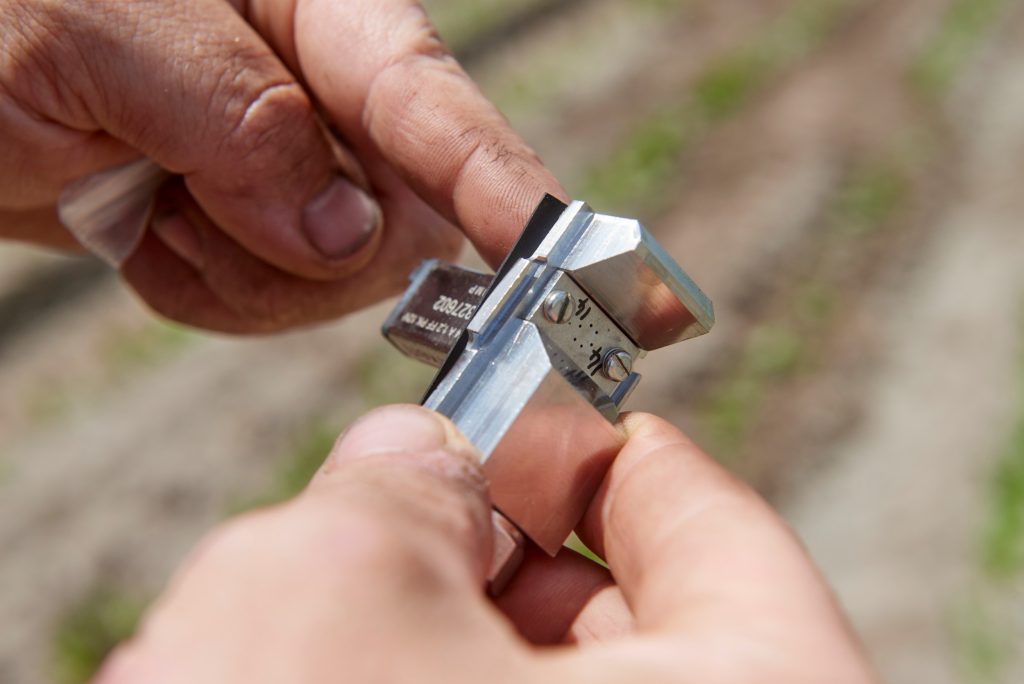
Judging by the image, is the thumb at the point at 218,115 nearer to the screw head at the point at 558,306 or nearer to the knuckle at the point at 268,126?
the knuckle at the point at 268,126

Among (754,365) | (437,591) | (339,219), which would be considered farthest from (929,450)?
(437,591)

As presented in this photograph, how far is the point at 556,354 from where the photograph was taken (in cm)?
138

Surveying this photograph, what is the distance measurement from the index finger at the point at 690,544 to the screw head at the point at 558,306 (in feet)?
0.58

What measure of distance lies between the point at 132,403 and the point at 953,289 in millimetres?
4178

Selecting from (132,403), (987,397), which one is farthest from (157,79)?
(987,397)

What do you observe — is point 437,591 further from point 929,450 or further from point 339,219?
point 929,450

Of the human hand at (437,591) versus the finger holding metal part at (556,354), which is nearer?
the human hand at (437,591)

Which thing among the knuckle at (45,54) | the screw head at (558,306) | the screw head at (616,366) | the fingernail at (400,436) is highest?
the screw head at (558,306)

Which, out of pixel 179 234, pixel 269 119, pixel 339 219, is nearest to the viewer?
pixel 269 119

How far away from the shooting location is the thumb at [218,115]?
71.3 inches

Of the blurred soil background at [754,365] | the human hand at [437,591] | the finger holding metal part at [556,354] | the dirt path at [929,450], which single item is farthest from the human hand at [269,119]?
the dirt path at [929,450]

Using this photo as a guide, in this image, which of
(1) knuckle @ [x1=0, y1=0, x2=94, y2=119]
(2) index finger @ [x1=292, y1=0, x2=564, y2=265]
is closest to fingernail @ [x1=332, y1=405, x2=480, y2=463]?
→ (2) index finger @ [x1=292, y1=0, x2=564, y2=265]

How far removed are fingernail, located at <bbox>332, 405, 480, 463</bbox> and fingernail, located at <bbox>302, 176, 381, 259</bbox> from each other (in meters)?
1.01

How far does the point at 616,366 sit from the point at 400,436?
44 centimetres
